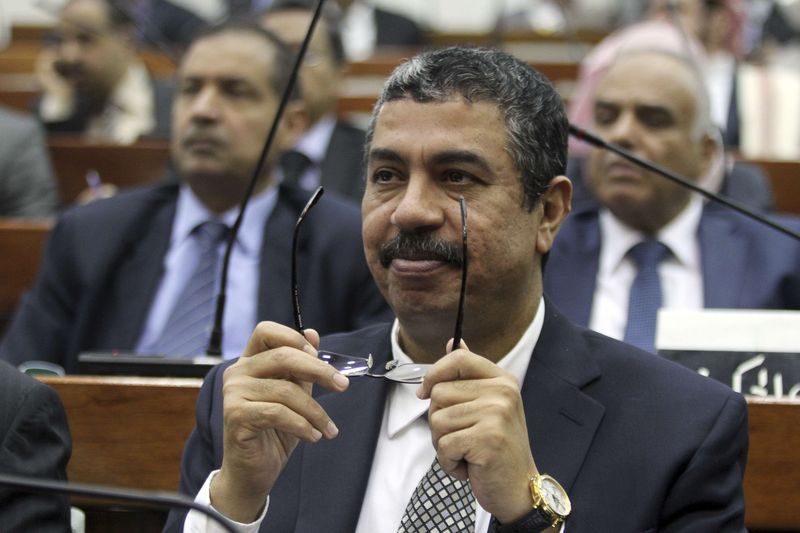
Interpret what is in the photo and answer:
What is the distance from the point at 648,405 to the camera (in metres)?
1.80

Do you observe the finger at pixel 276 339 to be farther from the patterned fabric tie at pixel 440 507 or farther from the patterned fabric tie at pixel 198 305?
the patterned fabric tie at pixel 198 305

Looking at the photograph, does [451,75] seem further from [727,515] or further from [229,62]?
[229,62]

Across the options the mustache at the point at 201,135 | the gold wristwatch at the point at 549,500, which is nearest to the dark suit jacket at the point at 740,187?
the mustache at the point at 201,135

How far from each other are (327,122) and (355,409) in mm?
2659

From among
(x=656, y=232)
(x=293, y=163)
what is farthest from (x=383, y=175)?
(x=293, y=163)

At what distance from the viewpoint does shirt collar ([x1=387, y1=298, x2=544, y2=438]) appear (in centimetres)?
189

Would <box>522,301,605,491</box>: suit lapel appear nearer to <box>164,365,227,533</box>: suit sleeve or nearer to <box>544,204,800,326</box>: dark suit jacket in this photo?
<box>164,365,227,533</box>: suit sleeve

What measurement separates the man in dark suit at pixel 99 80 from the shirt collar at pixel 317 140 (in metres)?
1.04

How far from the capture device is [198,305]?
3008 mm

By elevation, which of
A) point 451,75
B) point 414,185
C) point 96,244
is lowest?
point 96,244

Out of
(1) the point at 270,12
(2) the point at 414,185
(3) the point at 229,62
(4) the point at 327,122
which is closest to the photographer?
(2) the point at 414,185

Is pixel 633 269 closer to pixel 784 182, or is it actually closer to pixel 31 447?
pixel 784 182

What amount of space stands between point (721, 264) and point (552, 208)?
116 centimetres

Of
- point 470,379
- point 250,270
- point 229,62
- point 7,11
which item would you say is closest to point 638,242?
point 250,270
